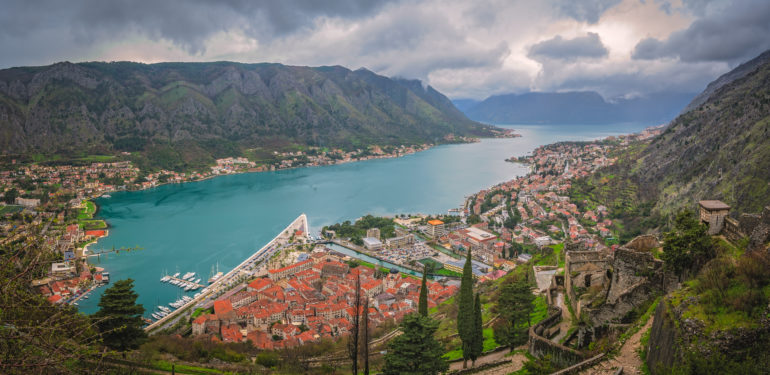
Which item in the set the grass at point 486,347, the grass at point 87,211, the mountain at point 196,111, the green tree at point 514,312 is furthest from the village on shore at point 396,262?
the mountain at point 196,111

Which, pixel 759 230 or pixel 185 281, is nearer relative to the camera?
pixel 759 230

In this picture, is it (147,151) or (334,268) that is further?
(147,151)

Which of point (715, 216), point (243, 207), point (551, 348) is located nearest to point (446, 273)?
point (551, 348)

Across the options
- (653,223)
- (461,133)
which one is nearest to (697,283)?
(653,223)

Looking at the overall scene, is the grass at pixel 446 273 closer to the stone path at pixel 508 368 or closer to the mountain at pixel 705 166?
the mountain at pixel 705 166

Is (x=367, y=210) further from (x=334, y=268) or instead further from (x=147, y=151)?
(x=147, y=151)

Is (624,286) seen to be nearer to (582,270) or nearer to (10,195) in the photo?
(582,270)
